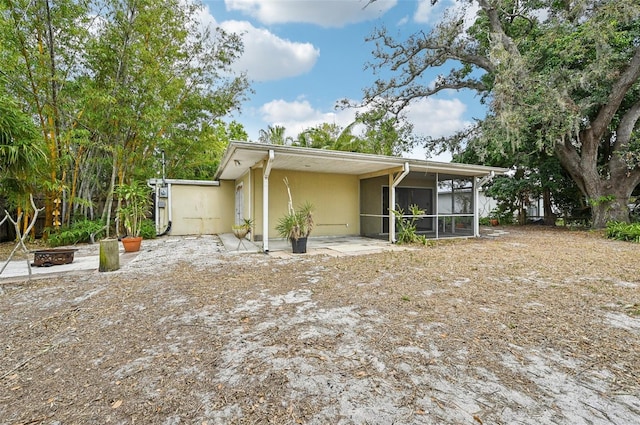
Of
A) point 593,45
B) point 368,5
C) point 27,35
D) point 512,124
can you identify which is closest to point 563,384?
point 512,124

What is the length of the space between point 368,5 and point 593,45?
686 centimetres

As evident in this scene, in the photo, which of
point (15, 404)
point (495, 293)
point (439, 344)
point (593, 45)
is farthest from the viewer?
point (593, 45)

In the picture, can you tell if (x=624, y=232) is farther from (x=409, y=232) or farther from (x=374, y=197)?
(x=374, y=197)

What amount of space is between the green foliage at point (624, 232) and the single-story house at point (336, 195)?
11.0 ft

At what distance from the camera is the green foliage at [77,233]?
7.32 m

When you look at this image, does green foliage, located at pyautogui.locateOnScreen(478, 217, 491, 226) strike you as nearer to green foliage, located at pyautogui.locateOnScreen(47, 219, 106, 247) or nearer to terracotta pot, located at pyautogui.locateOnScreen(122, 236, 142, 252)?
terracotta pot, located at pyautogui.locateOnScreen(122, 236, 142, 252)

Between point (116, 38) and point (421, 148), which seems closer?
point (116, 38)

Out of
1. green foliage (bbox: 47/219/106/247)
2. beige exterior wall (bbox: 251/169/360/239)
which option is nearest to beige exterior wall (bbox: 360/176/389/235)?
beige exterior wall (bbox: 251/169/360/239)

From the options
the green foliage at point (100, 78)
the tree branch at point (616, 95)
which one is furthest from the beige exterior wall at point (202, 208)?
the tree branch at point (616, 95)

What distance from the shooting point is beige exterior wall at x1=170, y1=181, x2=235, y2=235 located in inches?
400

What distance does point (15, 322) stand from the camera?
111 inches

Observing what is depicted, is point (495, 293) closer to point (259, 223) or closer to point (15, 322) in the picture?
point (15, 322)

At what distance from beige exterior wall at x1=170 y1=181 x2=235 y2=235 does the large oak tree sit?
7002 millimetres

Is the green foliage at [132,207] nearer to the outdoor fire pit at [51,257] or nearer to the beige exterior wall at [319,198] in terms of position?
the outdoor fire pit at [51,257]
